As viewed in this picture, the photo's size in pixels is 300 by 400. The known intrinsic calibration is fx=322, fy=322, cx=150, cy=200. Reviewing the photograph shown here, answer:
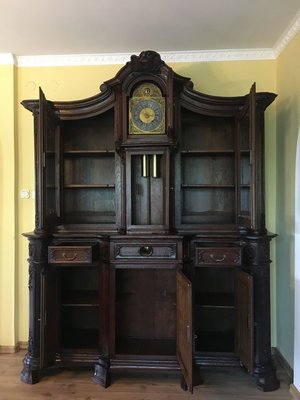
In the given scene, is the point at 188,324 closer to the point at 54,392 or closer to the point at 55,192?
the point at 54,392

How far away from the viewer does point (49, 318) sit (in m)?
2.51

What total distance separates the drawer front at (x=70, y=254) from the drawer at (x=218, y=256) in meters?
0.82

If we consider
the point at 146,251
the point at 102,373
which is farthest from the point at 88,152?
the point at 102,373

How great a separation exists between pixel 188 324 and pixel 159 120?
1.54m

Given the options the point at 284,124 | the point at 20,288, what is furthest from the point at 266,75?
the point at 20,288

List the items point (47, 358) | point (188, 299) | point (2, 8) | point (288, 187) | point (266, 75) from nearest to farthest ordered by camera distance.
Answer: point (188, 299) < point (2, 8) < point (47, 358) < point (288, 187) < point (266, 75)

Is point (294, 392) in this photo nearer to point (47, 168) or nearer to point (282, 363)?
point (282, 363)

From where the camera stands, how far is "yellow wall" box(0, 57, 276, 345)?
293 cm

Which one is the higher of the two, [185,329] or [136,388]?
[185,329]

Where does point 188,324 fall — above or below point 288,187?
below

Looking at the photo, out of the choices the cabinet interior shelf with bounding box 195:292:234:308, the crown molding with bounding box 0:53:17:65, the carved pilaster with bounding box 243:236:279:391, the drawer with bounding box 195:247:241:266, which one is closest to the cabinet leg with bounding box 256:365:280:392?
the carved pilaster with bounding box 243:236:279:391

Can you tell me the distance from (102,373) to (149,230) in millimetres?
1140

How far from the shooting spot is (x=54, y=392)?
236cm

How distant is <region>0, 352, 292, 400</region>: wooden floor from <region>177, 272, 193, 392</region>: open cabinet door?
26 cm
